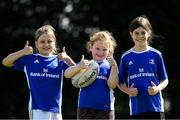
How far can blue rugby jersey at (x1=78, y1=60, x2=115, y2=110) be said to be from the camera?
8.79 m

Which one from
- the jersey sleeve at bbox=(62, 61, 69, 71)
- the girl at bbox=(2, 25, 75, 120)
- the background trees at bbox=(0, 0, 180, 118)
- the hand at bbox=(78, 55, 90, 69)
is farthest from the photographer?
the background trees at bbox=(0, 0, 180, 118)

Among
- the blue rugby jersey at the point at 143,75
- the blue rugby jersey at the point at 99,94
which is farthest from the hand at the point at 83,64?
the blue rugby jersey at the point at 143,75

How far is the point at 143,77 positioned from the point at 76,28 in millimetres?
9125

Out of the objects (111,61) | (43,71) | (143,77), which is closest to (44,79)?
(43,71)

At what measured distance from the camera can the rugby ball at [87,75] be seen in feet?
28.8

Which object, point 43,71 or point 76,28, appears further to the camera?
point 76,28

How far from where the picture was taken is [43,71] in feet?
29.3

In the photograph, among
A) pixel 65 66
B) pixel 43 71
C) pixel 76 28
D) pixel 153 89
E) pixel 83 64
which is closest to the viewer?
pixel 153 89

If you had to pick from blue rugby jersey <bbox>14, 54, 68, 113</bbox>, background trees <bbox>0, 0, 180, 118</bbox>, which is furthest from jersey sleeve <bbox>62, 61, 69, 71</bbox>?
background trees <bbox>0, 0, 180, 118</bbox>

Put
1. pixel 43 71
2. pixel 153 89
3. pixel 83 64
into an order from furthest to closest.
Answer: pixel 43 71 < pixel 83 64 < pixel 153 89

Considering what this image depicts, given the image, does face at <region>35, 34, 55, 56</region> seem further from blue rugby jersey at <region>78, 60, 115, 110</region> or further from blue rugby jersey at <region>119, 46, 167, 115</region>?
blue rugby jersey at <region>119, 46, 167, 115</region>

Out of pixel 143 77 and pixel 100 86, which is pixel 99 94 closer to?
pixel 100 86

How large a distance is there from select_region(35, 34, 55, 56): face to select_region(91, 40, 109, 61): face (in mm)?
548

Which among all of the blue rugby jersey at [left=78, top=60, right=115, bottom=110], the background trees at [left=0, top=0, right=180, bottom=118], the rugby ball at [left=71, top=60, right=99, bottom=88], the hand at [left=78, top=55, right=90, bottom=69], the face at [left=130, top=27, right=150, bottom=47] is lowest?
the blue rugby jersey at [left=78, top=60, right=115, bottom=110]
